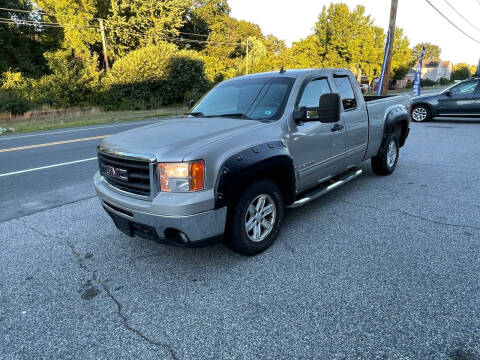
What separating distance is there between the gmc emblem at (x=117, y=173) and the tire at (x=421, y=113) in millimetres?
13714

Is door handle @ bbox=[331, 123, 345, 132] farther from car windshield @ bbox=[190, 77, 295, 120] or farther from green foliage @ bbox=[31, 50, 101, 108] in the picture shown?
green foliage @ bbox=[31, 50, 101, 108]

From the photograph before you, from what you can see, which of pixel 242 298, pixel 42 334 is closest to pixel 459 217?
pixel 242 298

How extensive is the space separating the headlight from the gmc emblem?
1.56ft

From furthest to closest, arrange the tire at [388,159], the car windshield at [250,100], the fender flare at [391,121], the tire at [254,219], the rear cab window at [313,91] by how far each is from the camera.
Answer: the tire at [388,159] → the fender flare at [391,121] → the rear cab window at [313,91] → the car windshield at [250,100] → the tire at [254,219]

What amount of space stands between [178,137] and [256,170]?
776mm

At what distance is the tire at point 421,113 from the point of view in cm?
1309

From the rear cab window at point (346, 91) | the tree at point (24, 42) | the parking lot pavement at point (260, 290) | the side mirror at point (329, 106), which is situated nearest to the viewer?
the parking lot pavement at point (260, 290)

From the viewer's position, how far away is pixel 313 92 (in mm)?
3834

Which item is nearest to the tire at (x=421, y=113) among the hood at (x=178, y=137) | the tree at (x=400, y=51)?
the hood at (x=178, y=137)

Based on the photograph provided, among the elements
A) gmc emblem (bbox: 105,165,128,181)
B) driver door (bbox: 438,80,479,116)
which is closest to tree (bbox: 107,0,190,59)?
driver door (bbox: 438,80,479,116)

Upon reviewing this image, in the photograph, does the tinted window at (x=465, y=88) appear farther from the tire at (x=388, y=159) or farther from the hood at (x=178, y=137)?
the hood at (x=178, y=137)

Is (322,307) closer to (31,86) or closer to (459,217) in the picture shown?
(459,217)

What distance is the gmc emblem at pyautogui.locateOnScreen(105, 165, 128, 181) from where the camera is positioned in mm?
2879

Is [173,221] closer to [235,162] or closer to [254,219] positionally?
[235,162]
